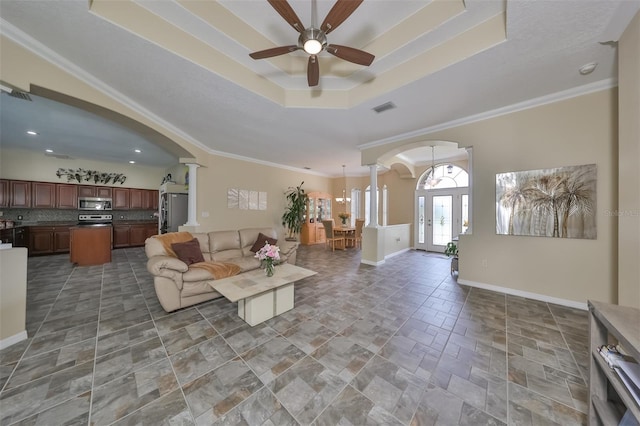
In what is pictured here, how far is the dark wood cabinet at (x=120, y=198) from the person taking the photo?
22.3 feet

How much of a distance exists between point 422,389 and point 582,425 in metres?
0.88

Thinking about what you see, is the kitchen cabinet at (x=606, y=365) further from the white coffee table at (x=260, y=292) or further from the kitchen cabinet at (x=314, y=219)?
the kitchen cabinet at (x=314, y=219)

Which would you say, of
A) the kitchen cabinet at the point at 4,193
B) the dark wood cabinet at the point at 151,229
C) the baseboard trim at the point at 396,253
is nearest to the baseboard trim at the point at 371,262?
the baseboard trim at the point at 396,253

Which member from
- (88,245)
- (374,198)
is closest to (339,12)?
(374,198)

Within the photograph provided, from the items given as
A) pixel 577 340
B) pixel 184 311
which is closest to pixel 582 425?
pixel 577 340

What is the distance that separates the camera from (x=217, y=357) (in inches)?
72.7

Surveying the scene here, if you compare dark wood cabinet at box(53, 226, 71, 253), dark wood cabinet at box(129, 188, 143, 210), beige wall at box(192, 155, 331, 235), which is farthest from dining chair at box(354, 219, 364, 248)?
dark wood cabinet at box(53, 226, 71, 253)

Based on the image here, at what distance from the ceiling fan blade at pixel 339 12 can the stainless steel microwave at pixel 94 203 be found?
27.7 ft

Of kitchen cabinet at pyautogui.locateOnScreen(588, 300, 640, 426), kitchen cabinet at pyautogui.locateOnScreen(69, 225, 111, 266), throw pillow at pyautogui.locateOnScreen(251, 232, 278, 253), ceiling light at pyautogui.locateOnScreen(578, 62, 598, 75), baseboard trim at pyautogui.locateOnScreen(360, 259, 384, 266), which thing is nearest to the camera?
kitchen cabinet at pyautogui.locateOnScreen(588, 300, 640, 426)

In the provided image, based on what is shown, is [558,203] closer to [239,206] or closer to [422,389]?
[422,389]

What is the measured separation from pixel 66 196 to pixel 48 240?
1316mm

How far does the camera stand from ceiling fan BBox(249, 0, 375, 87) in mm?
1690

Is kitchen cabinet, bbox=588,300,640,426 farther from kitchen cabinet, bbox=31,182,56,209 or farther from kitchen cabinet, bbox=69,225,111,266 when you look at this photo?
kitchen cabinet, bbox=31,182,56,209

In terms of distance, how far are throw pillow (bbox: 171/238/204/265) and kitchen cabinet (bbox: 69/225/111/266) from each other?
3.27 meters
